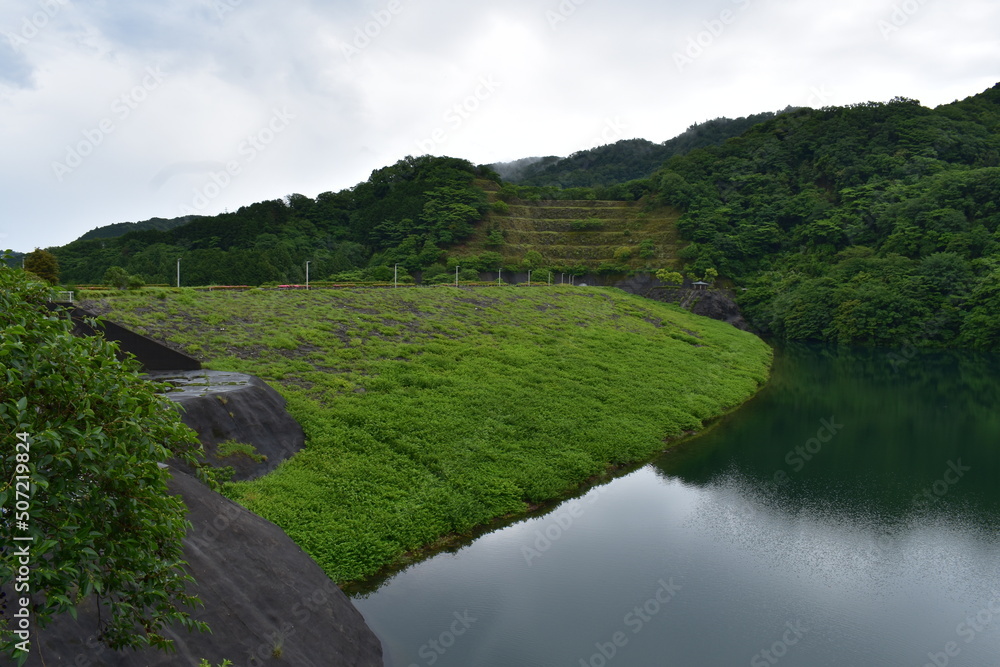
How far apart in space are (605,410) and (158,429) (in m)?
22.2

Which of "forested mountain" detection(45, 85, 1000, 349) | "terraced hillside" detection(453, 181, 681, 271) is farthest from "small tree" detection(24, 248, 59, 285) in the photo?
"terraced hillside" detection(453, 181, 681, 271)

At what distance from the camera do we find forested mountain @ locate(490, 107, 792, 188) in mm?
169750

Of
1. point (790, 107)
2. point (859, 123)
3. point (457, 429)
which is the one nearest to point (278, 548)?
point (457, 429)

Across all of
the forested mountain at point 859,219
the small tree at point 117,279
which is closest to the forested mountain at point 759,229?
the forested mountain at point 859,219

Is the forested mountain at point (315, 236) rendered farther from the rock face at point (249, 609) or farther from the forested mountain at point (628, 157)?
the forested mountain at point (628, 157)

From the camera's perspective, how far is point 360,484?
55.3ft

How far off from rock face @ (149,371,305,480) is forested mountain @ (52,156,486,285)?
152ft

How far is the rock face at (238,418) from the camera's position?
15469mm

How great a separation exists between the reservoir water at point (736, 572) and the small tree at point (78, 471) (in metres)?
6.96

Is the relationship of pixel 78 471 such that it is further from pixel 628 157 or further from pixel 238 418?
pixel 628 157

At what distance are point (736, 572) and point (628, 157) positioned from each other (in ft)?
587

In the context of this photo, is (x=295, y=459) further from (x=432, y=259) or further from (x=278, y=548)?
(x=432, y=259)

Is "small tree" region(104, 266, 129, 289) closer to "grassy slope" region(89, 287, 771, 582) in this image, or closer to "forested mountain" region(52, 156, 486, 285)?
"grassy slope" region(89, 287, 771, 582)

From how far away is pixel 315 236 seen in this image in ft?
287
